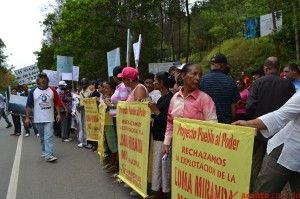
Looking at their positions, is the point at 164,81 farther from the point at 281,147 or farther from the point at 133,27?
the point at 133,27

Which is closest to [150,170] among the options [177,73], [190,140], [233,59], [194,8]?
[177,73]

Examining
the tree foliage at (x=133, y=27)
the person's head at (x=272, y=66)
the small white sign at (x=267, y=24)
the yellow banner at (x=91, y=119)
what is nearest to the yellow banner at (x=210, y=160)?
the person's head at (x=272, y=66)

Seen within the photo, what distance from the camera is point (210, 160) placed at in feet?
15.0

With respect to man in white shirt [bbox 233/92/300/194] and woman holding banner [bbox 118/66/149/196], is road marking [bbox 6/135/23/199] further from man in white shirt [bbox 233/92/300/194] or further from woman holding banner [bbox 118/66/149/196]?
man in white shirt [bbox 233/92/300/194]

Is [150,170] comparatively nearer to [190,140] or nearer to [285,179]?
[190,140]

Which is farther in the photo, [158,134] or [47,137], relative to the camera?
[47,137]

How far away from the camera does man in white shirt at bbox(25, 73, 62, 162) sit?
10.7 meters

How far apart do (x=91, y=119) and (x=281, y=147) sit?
8008mm

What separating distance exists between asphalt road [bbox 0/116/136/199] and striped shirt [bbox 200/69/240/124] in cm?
183

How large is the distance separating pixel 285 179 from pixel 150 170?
2942 mm

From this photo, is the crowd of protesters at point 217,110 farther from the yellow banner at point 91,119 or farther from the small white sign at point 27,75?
the small white sign at point 27,75

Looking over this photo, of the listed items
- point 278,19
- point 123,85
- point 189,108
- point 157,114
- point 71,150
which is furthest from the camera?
point 278,19

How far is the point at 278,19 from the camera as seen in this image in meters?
22.8

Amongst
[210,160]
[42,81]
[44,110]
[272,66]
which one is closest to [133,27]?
[42,81]
